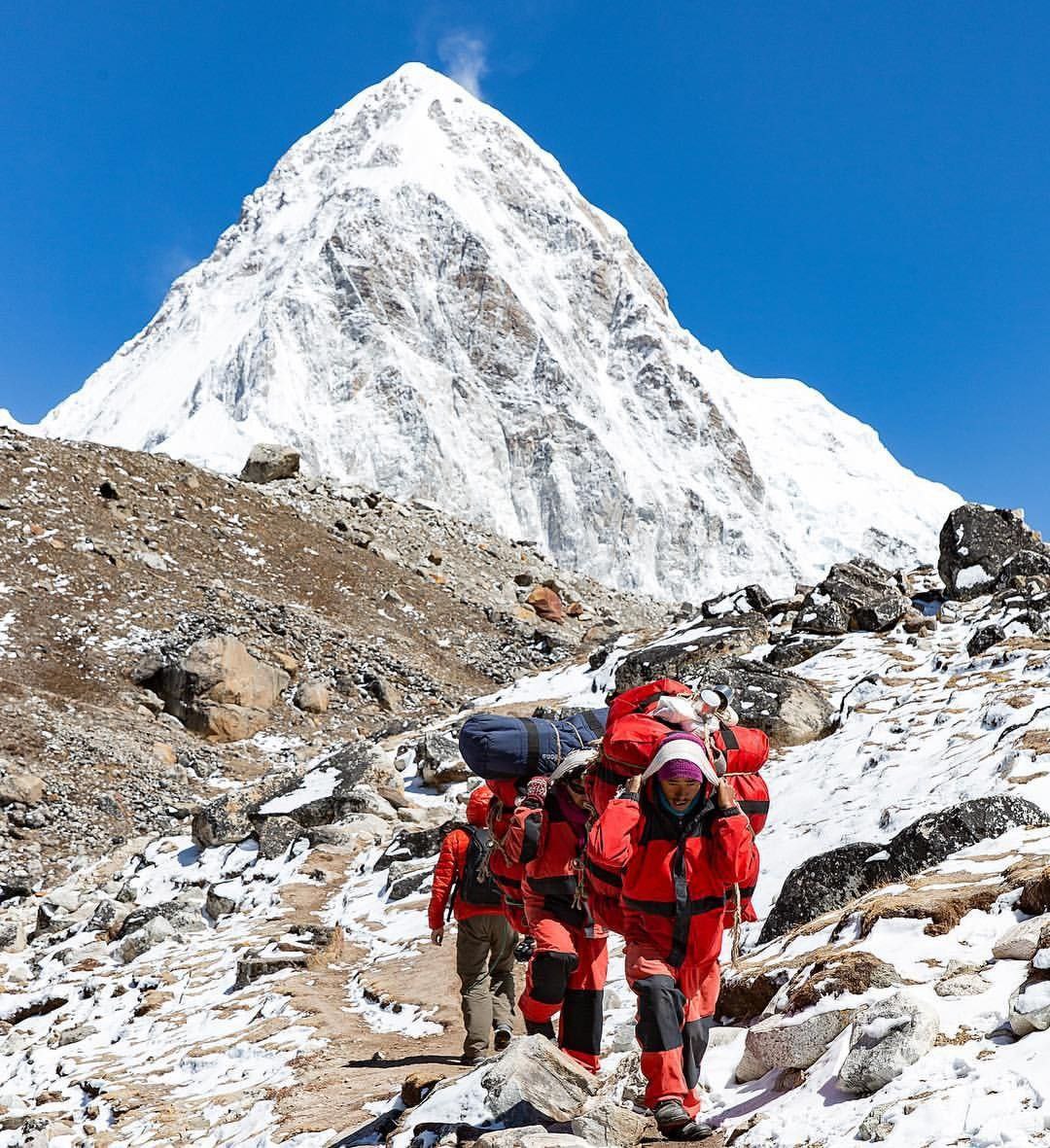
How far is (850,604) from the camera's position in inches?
Answer: 735

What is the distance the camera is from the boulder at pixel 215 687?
2102 centimetres

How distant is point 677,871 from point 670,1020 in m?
0.60

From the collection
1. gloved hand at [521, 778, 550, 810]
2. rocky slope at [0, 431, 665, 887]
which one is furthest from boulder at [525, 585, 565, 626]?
gloved hand at [521, 778, 550, 810]

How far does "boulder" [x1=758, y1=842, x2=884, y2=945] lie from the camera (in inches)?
262

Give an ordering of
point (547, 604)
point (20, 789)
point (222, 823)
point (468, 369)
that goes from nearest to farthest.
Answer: point (222, 823), point (20, 789), point (547, 604), point (468, 369)

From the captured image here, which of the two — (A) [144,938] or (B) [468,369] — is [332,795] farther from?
(B) [468,369]

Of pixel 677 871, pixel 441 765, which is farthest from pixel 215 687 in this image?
pixel 677 871

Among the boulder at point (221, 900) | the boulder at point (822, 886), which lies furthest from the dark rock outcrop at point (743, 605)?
the boulder at point (822, 886)

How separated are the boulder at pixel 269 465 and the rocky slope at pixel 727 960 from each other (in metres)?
21.5

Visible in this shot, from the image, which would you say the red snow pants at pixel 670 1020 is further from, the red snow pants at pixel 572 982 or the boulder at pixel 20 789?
the boulder at pixel 20 789

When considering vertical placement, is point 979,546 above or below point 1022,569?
A: above

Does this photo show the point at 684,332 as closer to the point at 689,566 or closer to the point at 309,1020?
the point at 689,566

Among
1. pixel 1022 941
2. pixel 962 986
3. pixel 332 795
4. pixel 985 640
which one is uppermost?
pixel 985 640

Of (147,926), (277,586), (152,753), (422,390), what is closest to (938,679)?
(147,926)
